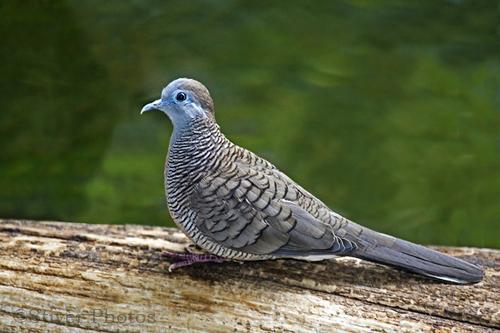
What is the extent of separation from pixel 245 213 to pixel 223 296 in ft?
1.10

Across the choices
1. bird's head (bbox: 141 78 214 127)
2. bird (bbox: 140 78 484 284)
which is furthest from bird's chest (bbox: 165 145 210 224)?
bird's head (bbox: 141 78 214 127)

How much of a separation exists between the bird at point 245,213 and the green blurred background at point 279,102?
7.38 ft

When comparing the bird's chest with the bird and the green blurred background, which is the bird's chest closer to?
the bird

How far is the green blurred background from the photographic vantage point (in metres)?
5.44

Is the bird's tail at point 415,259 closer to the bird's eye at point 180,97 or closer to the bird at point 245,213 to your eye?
the bird at point 245,213

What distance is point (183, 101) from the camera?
301 centimetres

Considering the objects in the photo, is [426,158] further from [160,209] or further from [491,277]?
[491,277]

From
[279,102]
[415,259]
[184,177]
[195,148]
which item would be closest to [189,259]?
[184,177]

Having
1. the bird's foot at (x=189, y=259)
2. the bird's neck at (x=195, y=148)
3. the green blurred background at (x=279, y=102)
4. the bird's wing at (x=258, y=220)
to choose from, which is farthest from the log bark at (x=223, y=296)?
the green blurred background at (x=279, y=102)

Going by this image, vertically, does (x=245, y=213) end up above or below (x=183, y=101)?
below

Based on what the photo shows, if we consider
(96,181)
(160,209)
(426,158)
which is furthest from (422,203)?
(96,181)

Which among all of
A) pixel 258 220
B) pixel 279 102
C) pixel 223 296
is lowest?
pixel 223 296

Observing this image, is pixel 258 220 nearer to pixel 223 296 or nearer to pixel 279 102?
pixel 223 296

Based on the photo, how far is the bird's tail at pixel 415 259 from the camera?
298cm
